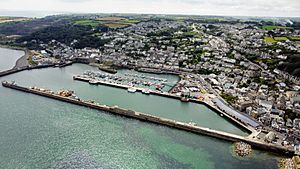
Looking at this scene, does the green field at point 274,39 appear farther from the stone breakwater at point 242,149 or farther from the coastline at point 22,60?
the coastline at point 22,60

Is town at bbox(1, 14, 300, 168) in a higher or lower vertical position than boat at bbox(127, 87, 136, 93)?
higher

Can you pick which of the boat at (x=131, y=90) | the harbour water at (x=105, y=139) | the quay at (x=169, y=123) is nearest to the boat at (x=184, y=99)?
the harbour water at (x=105, y=139)

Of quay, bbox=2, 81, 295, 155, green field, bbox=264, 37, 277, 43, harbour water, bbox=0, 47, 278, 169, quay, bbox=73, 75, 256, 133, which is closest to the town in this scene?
green field, bbox=264, 37, 277, 43

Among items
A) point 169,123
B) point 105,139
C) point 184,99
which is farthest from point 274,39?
point 105,139

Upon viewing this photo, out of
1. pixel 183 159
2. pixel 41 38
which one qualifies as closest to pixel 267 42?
pixel 183 159

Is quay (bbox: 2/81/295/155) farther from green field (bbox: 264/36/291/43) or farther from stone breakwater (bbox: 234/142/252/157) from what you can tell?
green field (bbox: 264/36/291/43)

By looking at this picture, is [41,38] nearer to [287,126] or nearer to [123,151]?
[123,151]
